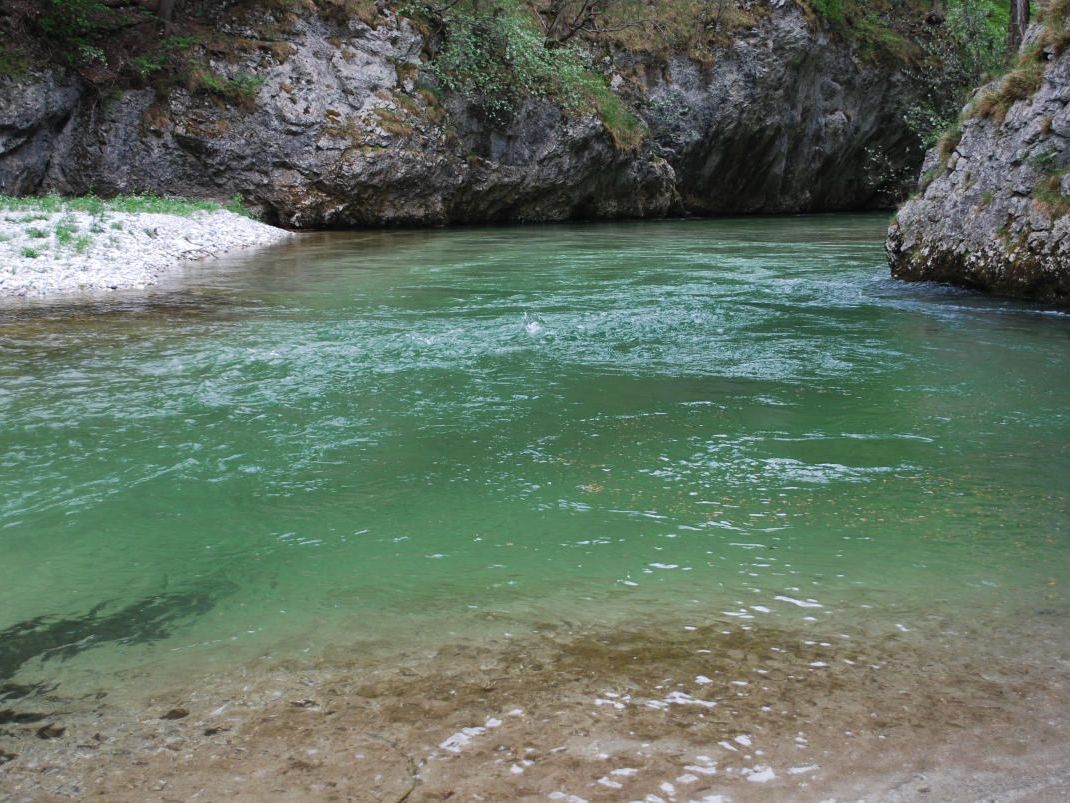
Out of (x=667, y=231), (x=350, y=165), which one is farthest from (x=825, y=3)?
(x=350, y=165)

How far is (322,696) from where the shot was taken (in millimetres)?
2656

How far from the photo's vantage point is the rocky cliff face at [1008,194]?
969 cm

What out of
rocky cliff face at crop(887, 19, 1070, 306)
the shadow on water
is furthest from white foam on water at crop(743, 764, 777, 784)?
rocky cliff face at crop(887, 19, 1070, 306)

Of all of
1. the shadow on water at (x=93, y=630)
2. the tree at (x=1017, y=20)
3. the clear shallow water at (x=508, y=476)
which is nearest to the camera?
the shadow on water at (x=93, y=630)

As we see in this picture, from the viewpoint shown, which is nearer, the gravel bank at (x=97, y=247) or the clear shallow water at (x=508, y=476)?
the clear shallow water at (x=508, y=476)

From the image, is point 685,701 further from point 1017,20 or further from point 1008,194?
point 1017,20

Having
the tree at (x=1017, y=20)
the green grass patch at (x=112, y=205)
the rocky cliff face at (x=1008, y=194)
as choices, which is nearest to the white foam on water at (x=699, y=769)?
the rocky cliff face at (x=1008, y=194)

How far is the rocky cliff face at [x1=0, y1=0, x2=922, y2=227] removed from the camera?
2167 centimetres

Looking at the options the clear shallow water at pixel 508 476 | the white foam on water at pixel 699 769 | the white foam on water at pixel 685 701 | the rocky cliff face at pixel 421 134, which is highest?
the rocky cliff face at pixel 421 134

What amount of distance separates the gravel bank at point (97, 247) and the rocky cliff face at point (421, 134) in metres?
4.61

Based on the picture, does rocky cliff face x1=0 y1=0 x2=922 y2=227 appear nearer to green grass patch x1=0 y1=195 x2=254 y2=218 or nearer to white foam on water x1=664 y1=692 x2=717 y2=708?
green grass patch x1=0 y1=195 x2=254 y2=218

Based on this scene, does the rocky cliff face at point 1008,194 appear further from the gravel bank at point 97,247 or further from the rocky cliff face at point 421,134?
the rocky cliff face at point 421,134

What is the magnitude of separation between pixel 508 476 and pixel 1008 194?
8304mm

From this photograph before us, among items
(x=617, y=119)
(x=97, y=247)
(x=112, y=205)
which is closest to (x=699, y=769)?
(x=97, y=247)
